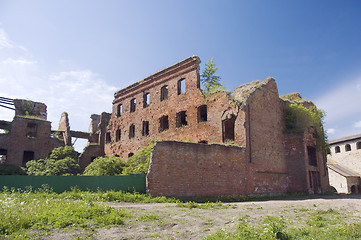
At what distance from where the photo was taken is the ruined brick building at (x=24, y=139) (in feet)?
83.6

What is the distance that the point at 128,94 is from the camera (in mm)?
27609

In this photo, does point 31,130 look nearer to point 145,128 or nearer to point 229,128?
point 145,128

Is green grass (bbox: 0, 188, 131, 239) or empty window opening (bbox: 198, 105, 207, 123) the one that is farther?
empty window opening (bbox: 198, 105, 207, 123)

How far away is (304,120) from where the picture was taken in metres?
20.2

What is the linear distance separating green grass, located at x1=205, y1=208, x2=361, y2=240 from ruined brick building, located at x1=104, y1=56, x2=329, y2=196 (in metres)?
5.61

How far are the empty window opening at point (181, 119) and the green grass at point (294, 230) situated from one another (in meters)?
13.5

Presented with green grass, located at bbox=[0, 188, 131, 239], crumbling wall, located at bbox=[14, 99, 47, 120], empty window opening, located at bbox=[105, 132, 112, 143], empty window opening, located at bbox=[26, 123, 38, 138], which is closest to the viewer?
green grass, located at bbox=[0, 188, 131, 239]

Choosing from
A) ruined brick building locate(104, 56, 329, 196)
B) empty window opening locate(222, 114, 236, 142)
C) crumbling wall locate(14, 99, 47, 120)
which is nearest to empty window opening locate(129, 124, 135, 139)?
ruined brick building locate(104, 56, 329, 196)

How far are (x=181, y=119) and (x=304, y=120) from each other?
29.9 feet

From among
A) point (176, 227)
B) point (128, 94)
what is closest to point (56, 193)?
point (176, 227)

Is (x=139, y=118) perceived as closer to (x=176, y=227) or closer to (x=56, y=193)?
(x=56, y=193)

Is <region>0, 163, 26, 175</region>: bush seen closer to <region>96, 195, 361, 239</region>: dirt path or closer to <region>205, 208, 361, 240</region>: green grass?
<region>96, 195, 361, 239</region>: dirt path

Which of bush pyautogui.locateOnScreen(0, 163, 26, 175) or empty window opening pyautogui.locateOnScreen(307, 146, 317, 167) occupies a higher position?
empty window opening pyautogui.locateOnScreen(307, 146, 317, 167)

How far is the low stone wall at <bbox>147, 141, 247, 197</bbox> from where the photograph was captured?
13344 mm
